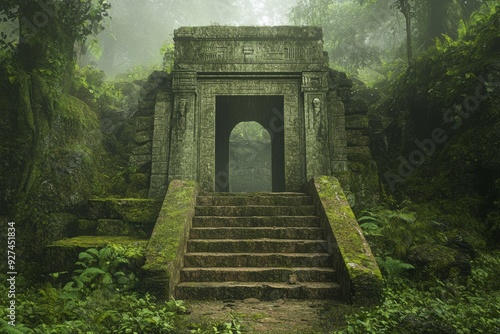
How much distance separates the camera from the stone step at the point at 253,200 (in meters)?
7.19

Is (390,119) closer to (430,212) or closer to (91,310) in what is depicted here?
(430,212)

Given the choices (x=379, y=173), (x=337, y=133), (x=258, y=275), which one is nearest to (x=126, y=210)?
(x=258, y=275)

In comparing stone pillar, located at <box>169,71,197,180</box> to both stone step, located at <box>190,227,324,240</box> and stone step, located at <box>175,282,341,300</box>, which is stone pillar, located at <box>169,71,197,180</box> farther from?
stone step, located at <box>175,282,341,300</box>

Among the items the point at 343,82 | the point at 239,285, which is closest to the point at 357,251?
the point at 239,285

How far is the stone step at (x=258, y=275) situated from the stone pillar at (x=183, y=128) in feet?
10.4

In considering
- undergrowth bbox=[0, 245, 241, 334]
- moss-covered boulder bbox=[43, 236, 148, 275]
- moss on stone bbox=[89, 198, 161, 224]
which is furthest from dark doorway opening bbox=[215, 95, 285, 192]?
undergrowth bbox=[0, 245, 241, 334]

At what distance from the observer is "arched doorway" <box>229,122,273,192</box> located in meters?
19.3

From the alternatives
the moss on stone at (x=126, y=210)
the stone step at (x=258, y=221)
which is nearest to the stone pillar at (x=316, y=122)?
the stone step at (x=258, y=221)

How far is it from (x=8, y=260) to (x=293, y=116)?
6087 mm

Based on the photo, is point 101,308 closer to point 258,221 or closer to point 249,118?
point 258,221

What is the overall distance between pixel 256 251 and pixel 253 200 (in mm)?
1471

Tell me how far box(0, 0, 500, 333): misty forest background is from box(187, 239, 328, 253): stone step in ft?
2.91

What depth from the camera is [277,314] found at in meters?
4.34

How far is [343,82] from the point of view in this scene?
29.1 ft
